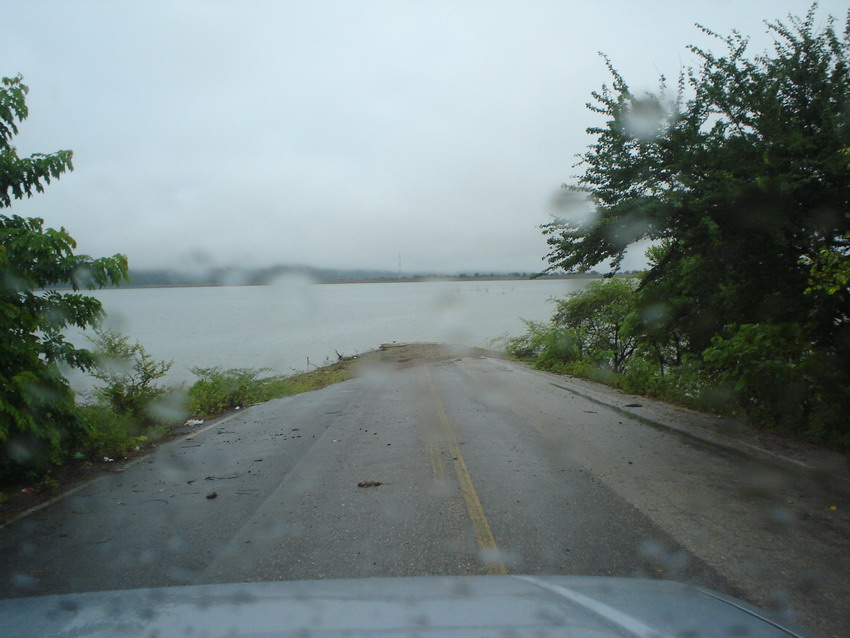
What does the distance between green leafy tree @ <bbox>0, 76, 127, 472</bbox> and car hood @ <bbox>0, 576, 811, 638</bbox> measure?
4657 millimetres

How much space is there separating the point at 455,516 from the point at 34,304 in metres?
5.74

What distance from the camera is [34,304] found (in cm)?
674

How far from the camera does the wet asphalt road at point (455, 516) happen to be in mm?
4117

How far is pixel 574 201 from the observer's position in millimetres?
10609

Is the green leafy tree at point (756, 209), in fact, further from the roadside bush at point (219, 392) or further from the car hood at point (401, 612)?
the roadside bush at point (219, 392)

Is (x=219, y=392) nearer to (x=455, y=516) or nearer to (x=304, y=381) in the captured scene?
(x=304, y=381)

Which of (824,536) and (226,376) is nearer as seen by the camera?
(824,536)

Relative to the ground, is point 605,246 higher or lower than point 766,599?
higher

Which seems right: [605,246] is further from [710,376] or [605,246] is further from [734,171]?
[710,376]

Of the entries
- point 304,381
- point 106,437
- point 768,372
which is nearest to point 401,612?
point 106,437

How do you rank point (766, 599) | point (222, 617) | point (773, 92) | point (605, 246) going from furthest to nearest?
point (605, 246) < point (773, 92) < point (766, 599) < point (222, 617)

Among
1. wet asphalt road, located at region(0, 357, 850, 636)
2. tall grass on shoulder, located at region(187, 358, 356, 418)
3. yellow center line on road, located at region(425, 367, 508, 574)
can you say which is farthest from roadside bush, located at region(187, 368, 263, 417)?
yellow center line on road, located at region(425, 367, 508, 574)

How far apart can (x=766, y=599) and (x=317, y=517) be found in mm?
3763

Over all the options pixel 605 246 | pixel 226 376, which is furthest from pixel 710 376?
pixel 226 376
